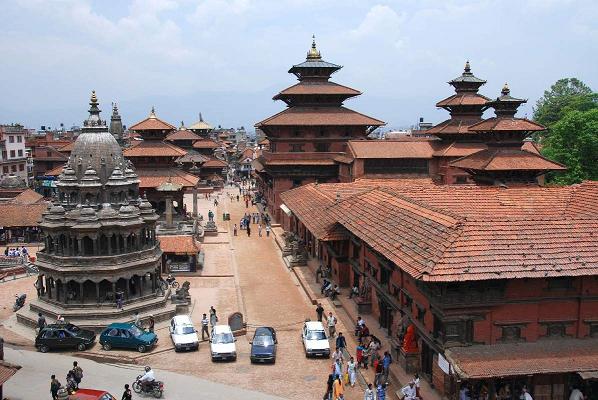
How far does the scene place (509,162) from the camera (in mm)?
38062

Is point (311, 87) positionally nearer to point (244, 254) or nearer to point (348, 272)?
point (244, 254)

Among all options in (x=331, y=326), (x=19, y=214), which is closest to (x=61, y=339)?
(x=331, y=326)

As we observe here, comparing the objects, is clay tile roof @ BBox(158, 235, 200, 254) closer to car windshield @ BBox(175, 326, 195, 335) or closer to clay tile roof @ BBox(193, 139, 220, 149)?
car windshield @ BBox(175, 326, 195, 335)

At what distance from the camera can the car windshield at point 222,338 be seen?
89.1 feet

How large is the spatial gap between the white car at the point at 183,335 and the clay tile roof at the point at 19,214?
30.5 metres

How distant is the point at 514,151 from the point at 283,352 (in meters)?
21.8

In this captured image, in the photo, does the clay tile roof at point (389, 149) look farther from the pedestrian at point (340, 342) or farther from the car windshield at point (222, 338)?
the car windshield at point (222, 338)

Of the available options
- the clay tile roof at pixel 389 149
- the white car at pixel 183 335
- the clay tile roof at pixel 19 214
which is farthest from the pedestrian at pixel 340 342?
the clay tile roof at pixel 19 214

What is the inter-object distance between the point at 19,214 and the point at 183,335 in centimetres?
3470

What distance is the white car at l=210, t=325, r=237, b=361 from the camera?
26516 mm

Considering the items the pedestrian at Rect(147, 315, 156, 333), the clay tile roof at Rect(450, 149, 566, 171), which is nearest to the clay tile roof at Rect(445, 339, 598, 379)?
the pedestrian at Rect(147, 315, 156, 333)

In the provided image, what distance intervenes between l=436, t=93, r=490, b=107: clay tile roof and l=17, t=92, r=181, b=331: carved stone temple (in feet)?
113

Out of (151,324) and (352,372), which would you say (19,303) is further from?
(352,372)

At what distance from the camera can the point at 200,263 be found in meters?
45.3
